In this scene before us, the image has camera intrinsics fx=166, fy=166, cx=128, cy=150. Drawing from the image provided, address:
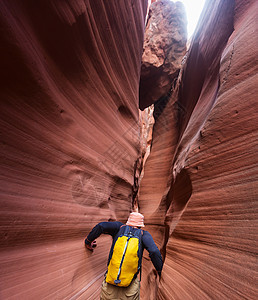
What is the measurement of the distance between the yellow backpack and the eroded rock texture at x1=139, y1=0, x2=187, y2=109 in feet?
19.0

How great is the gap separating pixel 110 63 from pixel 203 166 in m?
2.29

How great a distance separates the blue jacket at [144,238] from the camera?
5.80ft

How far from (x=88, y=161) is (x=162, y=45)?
560 centimetres

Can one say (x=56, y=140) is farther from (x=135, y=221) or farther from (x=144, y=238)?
(x=144, y=238)

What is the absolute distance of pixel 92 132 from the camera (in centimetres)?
260

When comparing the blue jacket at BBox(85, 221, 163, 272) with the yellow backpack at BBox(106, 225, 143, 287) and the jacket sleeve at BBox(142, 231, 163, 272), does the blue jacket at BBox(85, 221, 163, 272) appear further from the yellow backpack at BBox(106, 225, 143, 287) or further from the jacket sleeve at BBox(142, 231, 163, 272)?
the yellow backpack at BBox(106, 225, 143, 287)

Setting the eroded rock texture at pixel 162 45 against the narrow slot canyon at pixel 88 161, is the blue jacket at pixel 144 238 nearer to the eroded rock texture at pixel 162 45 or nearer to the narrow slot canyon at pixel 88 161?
the narrow slot canyon at pixel 88 161

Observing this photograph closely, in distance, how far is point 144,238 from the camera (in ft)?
5.94

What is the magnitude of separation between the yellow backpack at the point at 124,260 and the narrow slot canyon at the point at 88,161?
0.49 m

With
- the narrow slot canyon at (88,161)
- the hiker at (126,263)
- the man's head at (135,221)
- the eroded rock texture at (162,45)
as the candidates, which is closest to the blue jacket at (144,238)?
the hiker at (126,263)

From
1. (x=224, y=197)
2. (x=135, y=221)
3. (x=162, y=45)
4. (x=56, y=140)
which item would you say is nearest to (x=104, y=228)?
(x=135, y=221)

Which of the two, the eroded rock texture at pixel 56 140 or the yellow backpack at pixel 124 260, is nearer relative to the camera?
the eroded rock texture at pixel 56 140

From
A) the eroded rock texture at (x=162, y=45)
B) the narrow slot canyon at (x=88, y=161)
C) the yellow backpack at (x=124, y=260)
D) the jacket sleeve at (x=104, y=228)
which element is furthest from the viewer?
the eroded rock texture at (x=162, y=45)

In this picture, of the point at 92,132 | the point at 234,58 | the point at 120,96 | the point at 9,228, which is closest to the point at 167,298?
the point at 9,228
